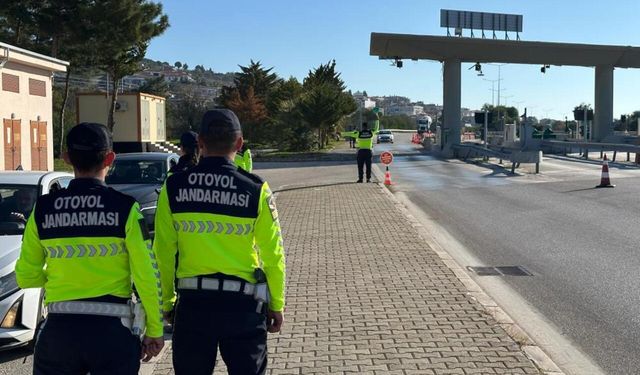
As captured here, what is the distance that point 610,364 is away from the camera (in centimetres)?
581

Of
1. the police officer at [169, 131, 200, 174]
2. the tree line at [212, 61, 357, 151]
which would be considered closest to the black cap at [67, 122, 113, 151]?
the police officer at [169, 131, 200, 174]

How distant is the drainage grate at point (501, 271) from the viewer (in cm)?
948

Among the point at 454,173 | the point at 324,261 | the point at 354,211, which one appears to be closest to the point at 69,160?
the point at 324,261

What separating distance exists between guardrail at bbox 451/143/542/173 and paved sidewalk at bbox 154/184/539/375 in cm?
1720

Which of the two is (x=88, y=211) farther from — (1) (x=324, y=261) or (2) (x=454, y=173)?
(2) (x=454, y=173)

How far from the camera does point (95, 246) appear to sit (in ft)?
10.9

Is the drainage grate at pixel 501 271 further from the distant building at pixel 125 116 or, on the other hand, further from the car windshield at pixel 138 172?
the distant building at pixel 125 116

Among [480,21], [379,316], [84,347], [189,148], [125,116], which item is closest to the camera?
[84,347]

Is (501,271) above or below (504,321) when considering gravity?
below

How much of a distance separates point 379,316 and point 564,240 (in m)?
6.23

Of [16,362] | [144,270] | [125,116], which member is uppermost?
[125,116]

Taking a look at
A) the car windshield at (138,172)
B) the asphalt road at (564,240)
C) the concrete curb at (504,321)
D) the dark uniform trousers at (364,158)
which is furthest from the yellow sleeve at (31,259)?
the dark uniform trousers at (364,158)

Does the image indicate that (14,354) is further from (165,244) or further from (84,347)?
(84,347)

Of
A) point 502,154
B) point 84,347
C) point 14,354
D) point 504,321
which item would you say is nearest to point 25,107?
point 502,154
